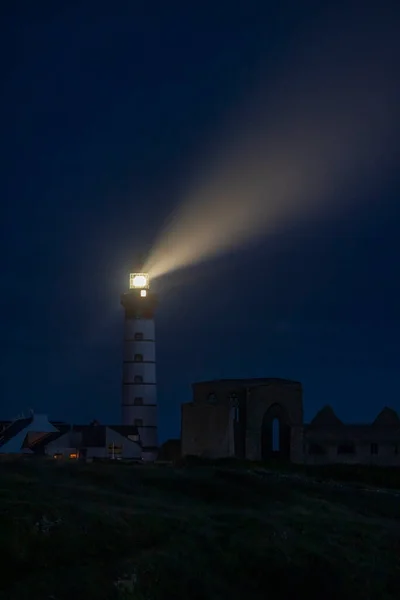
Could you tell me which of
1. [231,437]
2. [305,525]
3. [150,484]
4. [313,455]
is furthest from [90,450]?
[305,525]

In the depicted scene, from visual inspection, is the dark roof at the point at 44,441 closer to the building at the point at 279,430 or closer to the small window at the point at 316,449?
the building at the point at 279,430

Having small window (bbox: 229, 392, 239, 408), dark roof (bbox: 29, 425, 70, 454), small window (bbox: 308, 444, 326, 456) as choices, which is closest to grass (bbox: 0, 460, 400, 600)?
small window (bbox: 308, 444, 326, 456)

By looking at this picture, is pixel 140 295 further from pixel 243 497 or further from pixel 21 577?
pixel 21 577

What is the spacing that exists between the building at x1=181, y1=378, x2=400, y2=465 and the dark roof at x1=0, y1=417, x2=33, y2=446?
984 cm

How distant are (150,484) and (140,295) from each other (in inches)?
1188

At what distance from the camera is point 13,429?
55.2 meters

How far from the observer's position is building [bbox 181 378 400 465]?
4925 centimetres

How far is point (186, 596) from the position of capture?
17.1 metres

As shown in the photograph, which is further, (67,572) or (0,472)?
(0,472)

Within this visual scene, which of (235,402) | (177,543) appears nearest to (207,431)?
(235,402)

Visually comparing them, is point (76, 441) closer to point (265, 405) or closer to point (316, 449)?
point (265, 405)

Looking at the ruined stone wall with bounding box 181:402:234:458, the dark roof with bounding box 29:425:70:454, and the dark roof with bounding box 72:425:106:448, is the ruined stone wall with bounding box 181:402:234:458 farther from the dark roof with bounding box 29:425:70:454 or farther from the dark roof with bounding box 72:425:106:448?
the dark roof with bounding box 29:425:70:454

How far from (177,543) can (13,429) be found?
122ft

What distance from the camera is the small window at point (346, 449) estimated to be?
49.3m
